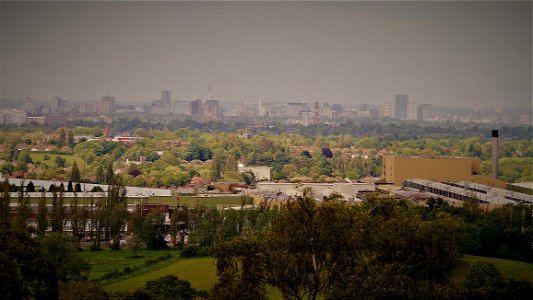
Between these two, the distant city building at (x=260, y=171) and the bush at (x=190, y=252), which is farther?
the distant city building at (x=260, y=171)

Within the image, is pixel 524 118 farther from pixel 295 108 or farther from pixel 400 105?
pixel 295 108

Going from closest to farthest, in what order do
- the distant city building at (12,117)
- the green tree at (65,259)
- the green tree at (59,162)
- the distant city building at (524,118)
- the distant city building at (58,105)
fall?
the green tree at (65,259) → the green tree at (59,162) → the distant city building at (12,117) → the distant city building at (58,105) → the distant city building at (524,118)

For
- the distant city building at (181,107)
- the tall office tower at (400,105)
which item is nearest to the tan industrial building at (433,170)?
the distant city building at (181,107)

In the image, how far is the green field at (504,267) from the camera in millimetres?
17625

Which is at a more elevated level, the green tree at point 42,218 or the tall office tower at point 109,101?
the tall office tower at point 109,101

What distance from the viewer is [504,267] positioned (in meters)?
18.5

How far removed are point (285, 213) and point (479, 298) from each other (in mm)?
3375

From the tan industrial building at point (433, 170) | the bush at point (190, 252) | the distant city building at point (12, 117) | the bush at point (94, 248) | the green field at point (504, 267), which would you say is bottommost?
the bush at point (94, 248)

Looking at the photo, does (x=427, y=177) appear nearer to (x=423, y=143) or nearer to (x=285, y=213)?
(x=285, y=213)

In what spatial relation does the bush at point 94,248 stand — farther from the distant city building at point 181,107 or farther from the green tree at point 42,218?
the distant city building at point 181,107

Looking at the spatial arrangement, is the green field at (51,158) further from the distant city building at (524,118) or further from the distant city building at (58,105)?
the distant city building at (524,118)

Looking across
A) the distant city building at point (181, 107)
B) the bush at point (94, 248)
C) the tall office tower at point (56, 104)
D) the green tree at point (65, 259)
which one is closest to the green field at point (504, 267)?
the green tree at point (65, 259)

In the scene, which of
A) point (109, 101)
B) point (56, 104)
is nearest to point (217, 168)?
point (56, 104)

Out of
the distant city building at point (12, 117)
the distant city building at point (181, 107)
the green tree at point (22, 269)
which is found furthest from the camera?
the distant city building at point (181, 107)
